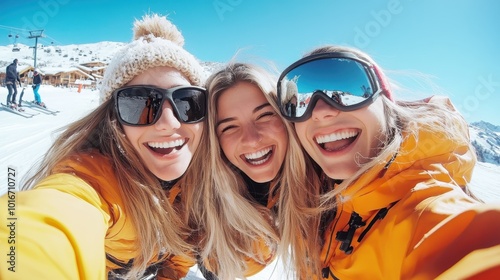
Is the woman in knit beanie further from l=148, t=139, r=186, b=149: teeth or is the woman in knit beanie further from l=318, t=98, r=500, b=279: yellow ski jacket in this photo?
l=318, t=98, r=500, b=279: yellow ski jacket

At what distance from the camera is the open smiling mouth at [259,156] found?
2.28 m

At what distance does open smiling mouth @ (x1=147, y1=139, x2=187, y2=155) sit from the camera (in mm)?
2062

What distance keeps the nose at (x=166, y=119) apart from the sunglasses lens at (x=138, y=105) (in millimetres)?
48

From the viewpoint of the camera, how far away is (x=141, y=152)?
2078mm

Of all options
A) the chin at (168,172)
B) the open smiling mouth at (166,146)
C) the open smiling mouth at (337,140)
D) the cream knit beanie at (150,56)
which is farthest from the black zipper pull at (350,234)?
the cream knit beanie at (150,56)

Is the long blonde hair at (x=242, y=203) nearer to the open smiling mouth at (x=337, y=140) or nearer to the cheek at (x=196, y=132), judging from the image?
the cheek at (x=196, y=132)

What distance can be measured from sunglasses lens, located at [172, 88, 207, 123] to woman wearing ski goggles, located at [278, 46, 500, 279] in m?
0.69

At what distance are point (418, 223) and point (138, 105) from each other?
1850 mm

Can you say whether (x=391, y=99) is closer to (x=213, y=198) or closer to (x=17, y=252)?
(x=213, y=198)

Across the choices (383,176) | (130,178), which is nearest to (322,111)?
(383,176)

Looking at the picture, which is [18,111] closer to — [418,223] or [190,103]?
[190,103]

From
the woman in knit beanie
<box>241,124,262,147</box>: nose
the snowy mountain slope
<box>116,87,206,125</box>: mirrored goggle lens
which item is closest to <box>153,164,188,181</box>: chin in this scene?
the woman in knit beanie

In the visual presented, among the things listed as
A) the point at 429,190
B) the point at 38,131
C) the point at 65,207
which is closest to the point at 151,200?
the point at 65,207

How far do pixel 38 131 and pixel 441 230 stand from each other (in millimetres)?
10515
